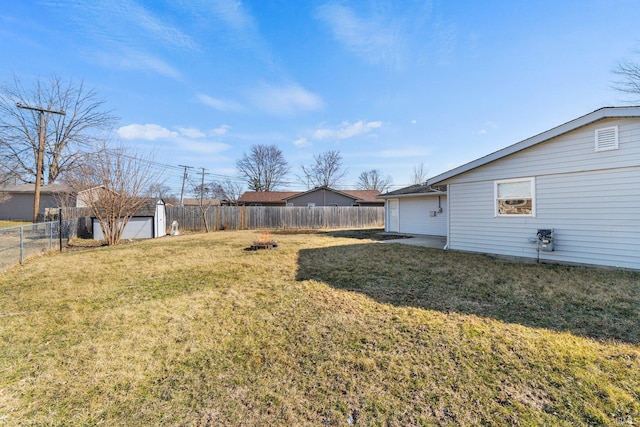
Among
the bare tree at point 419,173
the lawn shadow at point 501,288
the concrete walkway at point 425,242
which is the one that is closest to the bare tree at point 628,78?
the concrete walkway at point 425,242

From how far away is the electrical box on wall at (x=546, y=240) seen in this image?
21.4ft

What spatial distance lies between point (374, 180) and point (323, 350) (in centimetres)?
4601

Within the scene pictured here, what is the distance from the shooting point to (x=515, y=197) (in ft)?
24.0

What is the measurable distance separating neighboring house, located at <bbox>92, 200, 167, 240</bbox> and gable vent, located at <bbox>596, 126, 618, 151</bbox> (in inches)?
691

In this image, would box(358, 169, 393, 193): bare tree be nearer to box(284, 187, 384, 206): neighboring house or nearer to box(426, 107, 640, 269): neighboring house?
box(284, 187, 384, 206): neighboring house

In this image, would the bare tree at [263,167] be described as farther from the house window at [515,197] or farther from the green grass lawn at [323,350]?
the green grass lawn at [323,350]

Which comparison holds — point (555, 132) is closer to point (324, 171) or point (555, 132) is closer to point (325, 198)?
point (325, 198)

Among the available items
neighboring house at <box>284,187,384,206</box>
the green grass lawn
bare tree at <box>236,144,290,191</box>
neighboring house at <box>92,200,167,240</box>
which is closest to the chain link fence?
the green grass lawn

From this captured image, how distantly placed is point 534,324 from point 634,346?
2.80 ft

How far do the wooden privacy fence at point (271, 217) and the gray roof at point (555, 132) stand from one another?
12.5 meters

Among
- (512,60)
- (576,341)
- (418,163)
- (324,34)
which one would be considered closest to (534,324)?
(576,341)

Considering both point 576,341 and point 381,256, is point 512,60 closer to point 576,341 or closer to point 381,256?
point 381,256

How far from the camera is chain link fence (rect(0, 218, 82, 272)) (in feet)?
22.0

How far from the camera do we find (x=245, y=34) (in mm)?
8938
